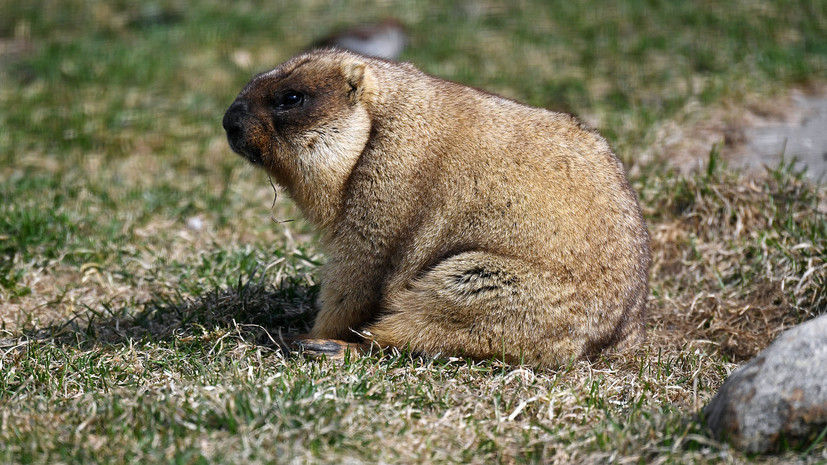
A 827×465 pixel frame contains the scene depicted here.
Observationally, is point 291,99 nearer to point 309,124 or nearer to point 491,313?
point 309,124

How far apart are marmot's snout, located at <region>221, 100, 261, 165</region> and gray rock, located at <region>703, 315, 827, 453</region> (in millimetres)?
3013

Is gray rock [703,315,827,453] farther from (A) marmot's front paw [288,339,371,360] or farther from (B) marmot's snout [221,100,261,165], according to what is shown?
(B) marmot's snout [221,100,261,165]

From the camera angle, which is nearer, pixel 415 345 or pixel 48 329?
pixel 415 345

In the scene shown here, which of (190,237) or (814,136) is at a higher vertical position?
(814,136)

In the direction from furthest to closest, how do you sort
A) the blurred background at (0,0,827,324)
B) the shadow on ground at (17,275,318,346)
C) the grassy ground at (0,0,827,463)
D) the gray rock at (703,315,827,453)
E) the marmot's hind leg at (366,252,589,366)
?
the blurred background at (0,0,827,324) < the shadow on ground at (17,275,318,346) < the marmot's hind leg at (366,252,589,366) < the grassy ground at (0,0,827,463) < the gray rock at (703,315,827,453)

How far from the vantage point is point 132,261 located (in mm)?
6824

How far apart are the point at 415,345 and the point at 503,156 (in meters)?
1.20

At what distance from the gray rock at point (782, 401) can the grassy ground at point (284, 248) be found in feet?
0.32

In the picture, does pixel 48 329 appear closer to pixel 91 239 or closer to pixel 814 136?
pixel 91 239

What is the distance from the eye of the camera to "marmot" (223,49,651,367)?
16.0 feet

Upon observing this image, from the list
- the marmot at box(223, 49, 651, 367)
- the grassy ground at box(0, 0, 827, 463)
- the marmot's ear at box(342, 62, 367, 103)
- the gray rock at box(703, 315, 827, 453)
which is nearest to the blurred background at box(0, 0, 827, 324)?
the grassy ground at box(0, 0, 827, 463)

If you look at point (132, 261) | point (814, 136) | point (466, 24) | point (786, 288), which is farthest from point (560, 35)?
point (132, 261)

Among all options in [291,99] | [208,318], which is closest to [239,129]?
[291,99]

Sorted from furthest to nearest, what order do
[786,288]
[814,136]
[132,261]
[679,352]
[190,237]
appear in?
1. [814,136]
2. [190,237]
3. [132,261]
4. [786,288]
5. [679,352]
